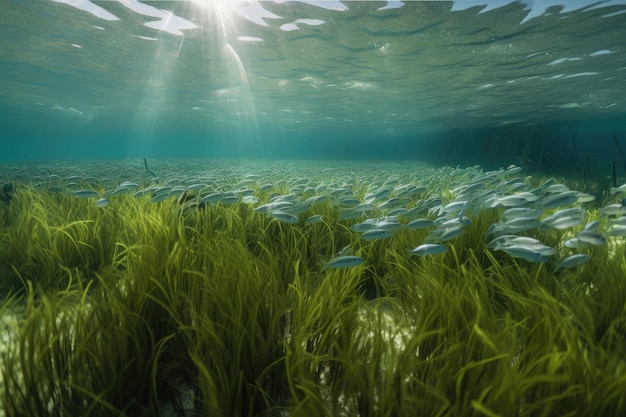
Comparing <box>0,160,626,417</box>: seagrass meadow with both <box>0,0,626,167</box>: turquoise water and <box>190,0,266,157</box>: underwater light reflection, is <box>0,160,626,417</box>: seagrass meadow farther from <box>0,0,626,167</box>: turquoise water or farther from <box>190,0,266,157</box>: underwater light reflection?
<box>0,0,626,167</box>: turquoise water

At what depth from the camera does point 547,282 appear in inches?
122

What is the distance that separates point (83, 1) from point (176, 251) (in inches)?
551

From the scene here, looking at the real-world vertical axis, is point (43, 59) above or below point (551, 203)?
above

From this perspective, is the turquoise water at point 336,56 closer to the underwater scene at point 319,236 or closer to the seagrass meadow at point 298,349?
the underwater scene at point 319,236

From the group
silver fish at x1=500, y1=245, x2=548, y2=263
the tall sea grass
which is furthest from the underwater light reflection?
silver fish at x1=500, y1=245, x2=548, y2=263

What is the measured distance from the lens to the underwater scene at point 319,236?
168cm

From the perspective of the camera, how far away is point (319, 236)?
4.77 m

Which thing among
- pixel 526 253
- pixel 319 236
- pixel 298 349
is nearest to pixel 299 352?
pixel 298 349

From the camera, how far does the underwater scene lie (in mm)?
1682

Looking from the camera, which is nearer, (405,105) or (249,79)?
(249,79)

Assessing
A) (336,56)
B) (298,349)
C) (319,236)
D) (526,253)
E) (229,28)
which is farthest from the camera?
(336,56)

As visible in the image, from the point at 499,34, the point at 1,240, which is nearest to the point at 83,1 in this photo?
the point at 1,240

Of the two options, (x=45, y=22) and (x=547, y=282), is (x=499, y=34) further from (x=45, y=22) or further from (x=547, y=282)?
(x=45, y=22)

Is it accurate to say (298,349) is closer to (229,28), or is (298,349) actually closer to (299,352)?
(299,352)
